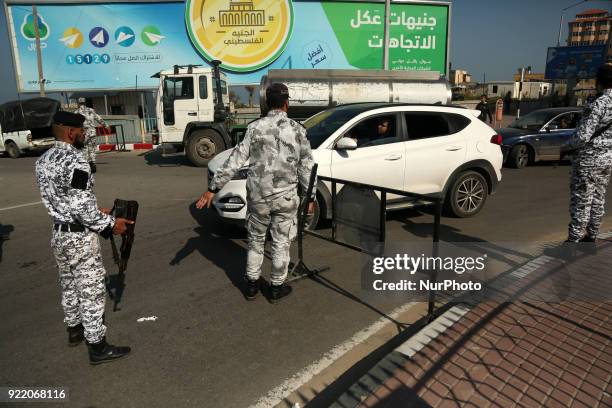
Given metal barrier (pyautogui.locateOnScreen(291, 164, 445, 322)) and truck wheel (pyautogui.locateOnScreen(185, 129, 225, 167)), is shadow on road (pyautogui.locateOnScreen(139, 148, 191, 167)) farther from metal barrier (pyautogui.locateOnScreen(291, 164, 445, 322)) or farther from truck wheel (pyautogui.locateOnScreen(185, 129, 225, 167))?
metal barrier (pyautogui.locateOnScreen(291, 164, 445, 322))

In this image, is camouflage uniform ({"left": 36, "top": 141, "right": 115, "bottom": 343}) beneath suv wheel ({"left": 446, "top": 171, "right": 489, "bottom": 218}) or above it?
above

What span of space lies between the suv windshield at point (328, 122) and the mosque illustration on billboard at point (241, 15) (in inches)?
583

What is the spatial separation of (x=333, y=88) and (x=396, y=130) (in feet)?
21.5

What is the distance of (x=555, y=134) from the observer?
10867mm

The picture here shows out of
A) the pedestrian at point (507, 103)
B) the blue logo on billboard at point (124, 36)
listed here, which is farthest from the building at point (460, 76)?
the blue logo on billboard at point (124, 36)

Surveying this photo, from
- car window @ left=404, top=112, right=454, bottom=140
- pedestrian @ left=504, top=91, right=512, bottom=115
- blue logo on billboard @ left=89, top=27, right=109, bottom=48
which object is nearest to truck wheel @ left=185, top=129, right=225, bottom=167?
car window @ left=404, top=112, right=454, bottom=140

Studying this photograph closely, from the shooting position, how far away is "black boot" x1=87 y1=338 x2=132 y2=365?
297 cm

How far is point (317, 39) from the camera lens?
19.6 m

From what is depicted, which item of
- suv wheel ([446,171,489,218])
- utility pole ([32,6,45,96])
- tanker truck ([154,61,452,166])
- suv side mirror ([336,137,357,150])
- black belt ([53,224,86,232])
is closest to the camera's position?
black belt ([53,224,86,232])

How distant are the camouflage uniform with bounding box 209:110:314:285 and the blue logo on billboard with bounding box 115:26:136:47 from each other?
60.8 ft

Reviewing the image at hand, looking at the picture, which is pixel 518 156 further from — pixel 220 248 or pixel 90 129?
pixel 90 129

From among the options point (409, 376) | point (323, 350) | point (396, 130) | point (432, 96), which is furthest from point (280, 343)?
point (432, 96)

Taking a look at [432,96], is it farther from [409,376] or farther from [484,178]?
[409,376]

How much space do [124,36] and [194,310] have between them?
62.5 ft
